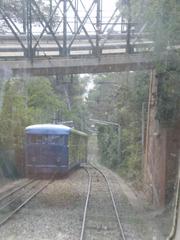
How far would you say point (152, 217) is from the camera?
18344mm

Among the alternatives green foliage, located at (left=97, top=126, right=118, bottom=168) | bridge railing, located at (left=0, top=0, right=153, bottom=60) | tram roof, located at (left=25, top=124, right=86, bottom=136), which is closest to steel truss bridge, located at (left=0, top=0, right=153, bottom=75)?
bridge railing, located at (left=0, top=0, right=153, bottom=60)

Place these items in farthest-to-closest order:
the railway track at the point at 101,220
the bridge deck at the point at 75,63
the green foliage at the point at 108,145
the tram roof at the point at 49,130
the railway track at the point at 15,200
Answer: the green foliage at the point at 108,145
the tram roof at the point at 49,130
the bridge deck at the point at 75,63
the railway track at the point at 15,200
the railway track at the point at 101,220

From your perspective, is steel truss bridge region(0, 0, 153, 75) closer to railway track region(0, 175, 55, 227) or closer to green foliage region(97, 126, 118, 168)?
railway track region(0, 175, 55, 227)

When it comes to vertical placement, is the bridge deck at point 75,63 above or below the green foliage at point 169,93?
above

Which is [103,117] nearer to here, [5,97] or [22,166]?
[22,166]

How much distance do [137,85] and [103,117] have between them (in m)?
44.5

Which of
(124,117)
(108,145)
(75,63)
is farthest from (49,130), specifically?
(108,145)

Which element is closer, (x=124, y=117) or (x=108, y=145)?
(x=124, y=117)

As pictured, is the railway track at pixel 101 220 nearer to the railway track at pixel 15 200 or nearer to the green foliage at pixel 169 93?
the railway track at pixel 15 200

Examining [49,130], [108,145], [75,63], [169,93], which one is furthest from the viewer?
[108,145]

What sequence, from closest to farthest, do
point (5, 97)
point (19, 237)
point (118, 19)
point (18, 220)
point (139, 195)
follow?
point (19, 237) → point (18, 220) → point (118, 19) → point (139, 195) → point (5, 97)

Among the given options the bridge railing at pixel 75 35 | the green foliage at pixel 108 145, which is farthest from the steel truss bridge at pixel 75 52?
the green foliage at pixel 108 145

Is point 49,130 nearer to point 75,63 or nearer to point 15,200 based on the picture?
point 15,200

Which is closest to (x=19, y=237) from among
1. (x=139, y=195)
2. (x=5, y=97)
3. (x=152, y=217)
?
(x=152, y=217)
